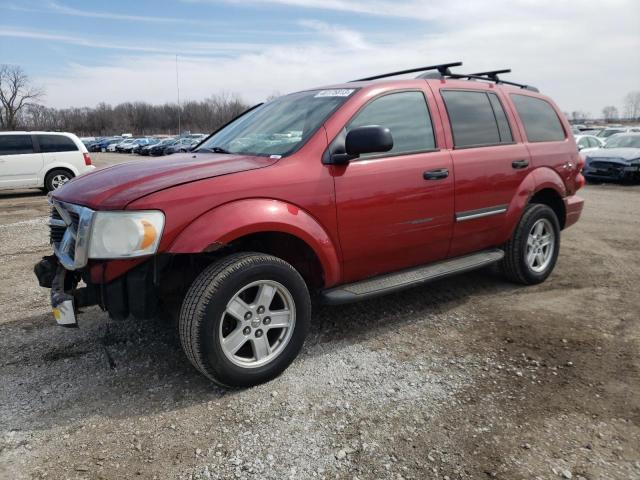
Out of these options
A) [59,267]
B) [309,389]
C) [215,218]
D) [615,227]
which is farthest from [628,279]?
[59,267]

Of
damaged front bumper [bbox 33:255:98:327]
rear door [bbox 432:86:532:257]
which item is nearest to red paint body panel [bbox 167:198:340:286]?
damaged front bumper [bbox 33:255:98:327]

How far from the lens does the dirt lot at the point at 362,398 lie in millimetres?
2324

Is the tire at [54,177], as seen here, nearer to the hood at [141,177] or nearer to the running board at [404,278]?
the hood at [141,177]

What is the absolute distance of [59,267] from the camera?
124 inches

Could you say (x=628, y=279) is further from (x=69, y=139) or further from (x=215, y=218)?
(x=69, y=139)

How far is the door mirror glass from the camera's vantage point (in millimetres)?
3055

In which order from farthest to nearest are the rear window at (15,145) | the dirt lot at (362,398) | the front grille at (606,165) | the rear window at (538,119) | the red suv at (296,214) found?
the front grille at (606,165)
the rear window at (15,145)
the rear window at (538,119)
the red suv at (296,214)
the dirt lot at (362,398)

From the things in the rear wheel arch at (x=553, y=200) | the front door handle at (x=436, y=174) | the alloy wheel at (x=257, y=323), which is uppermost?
the front door handle at (x=436, y=174)

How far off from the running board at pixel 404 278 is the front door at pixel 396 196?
7 cm

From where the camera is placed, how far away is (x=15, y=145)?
1236 cm

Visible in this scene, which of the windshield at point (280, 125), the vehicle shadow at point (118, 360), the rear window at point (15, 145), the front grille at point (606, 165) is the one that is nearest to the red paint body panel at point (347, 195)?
the windshield at point (280, 125)

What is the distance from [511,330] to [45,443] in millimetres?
3174

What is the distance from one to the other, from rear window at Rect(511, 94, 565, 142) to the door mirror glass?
2193 millimetres

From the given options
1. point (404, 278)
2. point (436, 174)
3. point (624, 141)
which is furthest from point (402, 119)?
point (624, 141)
